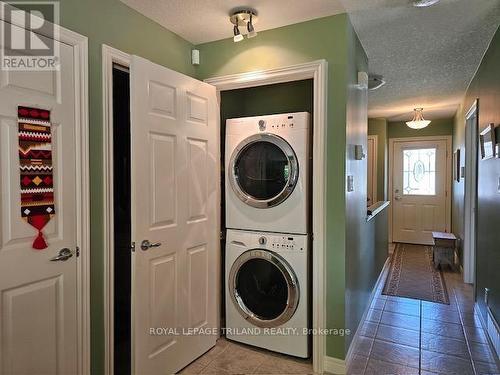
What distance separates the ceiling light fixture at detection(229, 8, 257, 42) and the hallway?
230 centimetres

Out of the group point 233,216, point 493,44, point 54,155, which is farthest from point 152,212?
point 493,44

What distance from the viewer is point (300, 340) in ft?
7.84

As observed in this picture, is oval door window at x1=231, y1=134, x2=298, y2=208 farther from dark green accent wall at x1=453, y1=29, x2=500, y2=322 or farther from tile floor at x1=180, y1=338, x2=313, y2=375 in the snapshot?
dark green accent wall at x1=453, y1=29, x2=500, y2=322

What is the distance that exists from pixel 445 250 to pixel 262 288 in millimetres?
3336

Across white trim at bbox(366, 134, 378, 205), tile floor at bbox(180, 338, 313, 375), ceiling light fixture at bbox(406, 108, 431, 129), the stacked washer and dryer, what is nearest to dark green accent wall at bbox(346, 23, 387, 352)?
the stacked washer and dryer

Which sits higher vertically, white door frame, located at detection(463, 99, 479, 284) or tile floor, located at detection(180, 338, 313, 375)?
white door frame, located at detection(463, 99, 479, 284)

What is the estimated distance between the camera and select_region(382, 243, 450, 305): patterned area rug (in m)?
3.69

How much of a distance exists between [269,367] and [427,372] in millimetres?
1045

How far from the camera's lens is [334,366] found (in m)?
2.26

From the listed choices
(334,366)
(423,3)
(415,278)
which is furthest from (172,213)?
(415,278)

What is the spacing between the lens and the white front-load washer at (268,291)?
2.38 m

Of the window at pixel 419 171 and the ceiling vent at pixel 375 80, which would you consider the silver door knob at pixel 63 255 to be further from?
the window at pixel 419 171

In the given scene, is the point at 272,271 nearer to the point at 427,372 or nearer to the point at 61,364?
the point at 427,372

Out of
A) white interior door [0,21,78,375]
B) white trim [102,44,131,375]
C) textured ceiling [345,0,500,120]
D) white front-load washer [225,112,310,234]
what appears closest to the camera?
white interior door [0,21,78,375]
